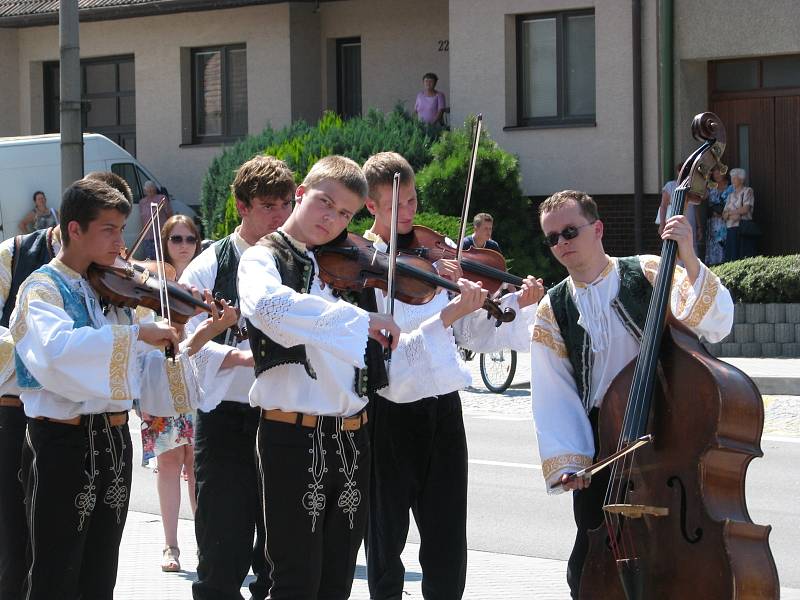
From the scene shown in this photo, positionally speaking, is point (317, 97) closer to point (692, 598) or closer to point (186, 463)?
point (186, 463)

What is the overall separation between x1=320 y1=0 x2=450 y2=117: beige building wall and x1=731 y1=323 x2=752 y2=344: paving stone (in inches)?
347

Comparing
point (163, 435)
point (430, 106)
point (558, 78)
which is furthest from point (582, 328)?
point (430, 106)

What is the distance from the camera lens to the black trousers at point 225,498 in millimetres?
5449

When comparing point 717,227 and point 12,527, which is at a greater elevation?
point 717,227

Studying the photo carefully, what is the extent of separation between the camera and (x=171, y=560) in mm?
7254

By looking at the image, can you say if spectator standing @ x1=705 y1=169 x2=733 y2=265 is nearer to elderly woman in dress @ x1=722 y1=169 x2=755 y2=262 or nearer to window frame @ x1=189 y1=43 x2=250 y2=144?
elderly woman in dress @ x1=722 y1=169 x2=755 y2=262

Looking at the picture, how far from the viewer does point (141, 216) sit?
911 inches

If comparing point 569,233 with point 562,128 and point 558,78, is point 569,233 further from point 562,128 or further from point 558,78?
point 558,78

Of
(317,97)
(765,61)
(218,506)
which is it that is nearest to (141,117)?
(317,97)

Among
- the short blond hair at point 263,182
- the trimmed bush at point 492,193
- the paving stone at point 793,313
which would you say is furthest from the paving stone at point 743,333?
the short blond hair at point 263,182

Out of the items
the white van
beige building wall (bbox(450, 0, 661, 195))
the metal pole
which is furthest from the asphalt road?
the white van

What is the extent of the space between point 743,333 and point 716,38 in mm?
5698

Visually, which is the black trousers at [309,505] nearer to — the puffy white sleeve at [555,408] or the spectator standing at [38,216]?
→ the puffy white sleeve at [555,408]

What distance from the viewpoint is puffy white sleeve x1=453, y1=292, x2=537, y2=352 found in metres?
5.77
